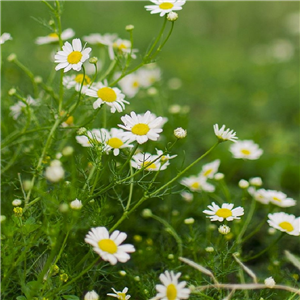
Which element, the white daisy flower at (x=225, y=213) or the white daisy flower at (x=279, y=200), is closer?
the white daisy flower at (x=225, y=213)

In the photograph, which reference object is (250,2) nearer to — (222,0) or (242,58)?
(222,0)

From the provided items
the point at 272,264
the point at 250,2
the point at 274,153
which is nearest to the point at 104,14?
the point at 250,2

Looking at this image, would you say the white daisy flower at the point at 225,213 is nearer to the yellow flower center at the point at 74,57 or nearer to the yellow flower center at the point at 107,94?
the yellow flower center at the point at 107,94

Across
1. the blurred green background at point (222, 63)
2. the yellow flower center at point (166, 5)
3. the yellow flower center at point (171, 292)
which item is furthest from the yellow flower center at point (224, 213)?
the blurred green background at point (222, 63)

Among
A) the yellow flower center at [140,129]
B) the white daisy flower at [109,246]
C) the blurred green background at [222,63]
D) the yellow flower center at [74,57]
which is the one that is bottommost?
the blurred green background at [222,63]

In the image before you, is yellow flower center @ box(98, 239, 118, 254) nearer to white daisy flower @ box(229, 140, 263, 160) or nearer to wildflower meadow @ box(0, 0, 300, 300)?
wildflower meadow @ box(0, 0, 300, 300)

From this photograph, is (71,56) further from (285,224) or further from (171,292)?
(285,224)

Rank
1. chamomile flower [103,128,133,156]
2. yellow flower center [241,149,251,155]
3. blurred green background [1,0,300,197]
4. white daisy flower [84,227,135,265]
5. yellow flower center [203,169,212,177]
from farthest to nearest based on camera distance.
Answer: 1. blurred green background [1,0,300,197]
2. yellow flower center [241,149,251,155]
3. yellow flower center [203,169,212,177]
4. chamomile flower [103,128,133,156]
5. white daisy flower [84,227,135,265]

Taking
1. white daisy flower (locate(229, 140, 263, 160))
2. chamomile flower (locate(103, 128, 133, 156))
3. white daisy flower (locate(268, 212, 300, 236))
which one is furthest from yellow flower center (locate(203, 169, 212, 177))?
chamomile flower (locate(103, 128, 133, 156))
